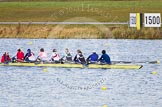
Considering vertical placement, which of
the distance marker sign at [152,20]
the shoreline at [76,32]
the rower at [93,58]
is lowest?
the rower at [93,58]

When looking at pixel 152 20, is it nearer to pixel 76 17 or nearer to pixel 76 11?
pixel 76 17

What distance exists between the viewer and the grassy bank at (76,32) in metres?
90.4

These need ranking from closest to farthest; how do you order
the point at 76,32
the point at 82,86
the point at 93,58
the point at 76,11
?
the point at 82,86 < the point at 93,58 < the point at 76,32 < the point at 76,11

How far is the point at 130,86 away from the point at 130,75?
6152 millimetres

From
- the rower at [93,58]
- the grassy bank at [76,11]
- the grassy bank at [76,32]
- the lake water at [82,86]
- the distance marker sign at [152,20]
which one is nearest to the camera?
the lake water at [82,86]

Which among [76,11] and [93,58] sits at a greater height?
[76,11]

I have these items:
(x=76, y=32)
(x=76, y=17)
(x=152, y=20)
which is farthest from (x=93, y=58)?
(x=76, y=17)

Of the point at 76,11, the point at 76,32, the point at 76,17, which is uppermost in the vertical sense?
the point at 76,11

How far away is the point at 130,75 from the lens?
6488 cm

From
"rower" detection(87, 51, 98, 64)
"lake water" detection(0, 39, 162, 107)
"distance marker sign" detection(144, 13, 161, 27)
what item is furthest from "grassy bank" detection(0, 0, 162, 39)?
"rower" detection(87, 51, 98, 64)

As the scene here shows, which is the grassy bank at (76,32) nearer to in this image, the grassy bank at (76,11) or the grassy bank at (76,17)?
the grassy bank at (76,17)

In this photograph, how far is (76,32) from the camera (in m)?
94.2

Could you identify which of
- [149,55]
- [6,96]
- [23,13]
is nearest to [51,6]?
[23,13]

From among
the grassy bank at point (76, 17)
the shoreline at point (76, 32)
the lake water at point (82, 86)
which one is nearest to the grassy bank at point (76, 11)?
the grassy bank at point (76, 17)
